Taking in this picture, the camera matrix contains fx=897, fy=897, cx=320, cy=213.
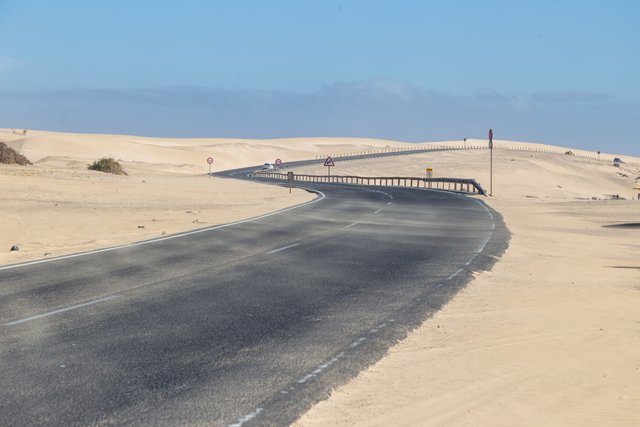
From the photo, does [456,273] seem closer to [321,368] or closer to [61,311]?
[61,311]

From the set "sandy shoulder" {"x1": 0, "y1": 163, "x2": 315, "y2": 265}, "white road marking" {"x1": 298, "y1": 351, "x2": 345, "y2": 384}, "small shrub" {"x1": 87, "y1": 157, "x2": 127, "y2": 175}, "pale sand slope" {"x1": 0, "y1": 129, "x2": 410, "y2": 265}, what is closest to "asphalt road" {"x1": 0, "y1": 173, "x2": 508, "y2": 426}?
"white road marking" {"x1": 298, "y1": 351, "x2": 345, "y2": 384}

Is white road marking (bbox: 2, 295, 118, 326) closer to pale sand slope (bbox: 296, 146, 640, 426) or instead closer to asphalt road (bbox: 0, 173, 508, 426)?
asphalt road (bbox: 0, 173, 508, 426)

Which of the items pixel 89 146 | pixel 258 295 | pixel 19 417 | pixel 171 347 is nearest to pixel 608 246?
pixel 258 295

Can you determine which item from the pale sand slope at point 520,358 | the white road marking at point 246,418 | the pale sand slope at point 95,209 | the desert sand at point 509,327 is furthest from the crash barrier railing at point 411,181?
the white road marking at point 246,418

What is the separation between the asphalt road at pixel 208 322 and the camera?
683cm

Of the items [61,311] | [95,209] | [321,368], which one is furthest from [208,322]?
[95,209]

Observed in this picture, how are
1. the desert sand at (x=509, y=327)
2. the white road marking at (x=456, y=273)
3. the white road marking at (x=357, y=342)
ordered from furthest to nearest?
the white road marking at (x=456, y=273), the white road marking at (x=357, y=342), the desert sand at (x=509, y=327)

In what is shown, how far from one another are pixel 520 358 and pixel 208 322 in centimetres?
368

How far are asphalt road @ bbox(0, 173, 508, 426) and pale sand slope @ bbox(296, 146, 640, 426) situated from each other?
360 mm

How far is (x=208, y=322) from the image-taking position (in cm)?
1035

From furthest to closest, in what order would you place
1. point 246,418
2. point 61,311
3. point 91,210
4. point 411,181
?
point 411,181
point 91,210
point 61,311
point 246,418

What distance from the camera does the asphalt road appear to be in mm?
6832

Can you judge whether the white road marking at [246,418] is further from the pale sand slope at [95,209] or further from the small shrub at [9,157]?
the small shrub at [9,157]

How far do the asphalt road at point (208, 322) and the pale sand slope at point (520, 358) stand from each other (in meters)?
0.36
